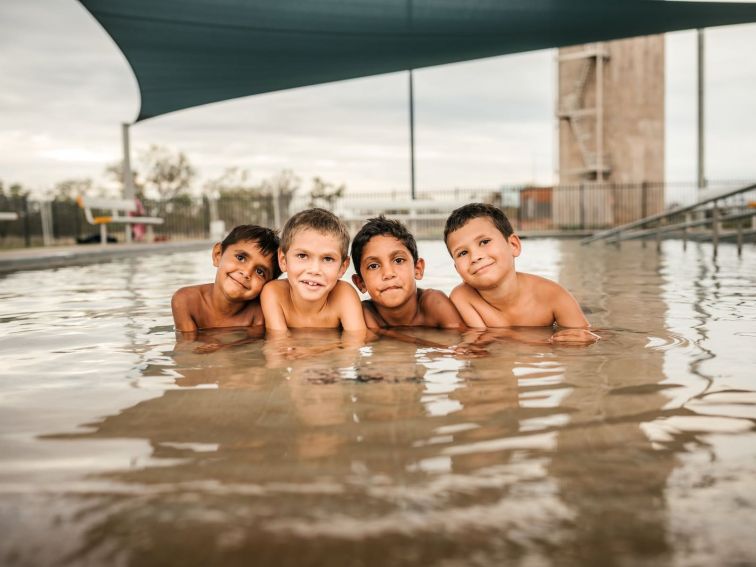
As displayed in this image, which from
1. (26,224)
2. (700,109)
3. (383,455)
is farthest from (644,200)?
(383,455)

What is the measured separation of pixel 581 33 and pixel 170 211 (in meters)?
20.4

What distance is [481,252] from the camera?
3.13 metres

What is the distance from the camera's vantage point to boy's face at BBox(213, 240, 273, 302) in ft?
11.2

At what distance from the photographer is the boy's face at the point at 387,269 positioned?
3.33 metres

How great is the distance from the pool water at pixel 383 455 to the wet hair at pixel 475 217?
0.67m

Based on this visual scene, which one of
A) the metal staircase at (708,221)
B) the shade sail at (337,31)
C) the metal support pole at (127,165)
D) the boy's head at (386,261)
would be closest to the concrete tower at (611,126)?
the metal staircase at (708,221)

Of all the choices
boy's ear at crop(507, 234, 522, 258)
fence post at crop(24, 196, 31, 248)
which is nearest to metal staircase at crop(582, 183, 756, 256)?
boy's ear at crop(507, 234, 522, 258)

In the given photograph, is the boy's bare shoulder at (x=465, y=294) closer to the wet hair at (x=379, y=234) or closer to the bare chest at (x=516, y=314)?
the bare chest at (x=516, y=314)

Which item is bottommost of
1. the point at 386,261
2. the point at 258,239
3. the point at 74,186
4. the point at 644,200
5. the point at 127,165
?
the point at 386,261

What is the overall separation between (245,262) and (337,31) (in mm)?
5363

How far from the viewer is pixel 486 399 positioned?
1.83 meters

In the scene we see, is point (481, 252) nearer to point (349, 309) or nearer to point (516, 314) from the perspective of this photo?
point (516, 314)

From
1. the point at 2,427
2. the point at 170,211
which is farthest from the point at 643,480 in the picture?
the point at 170,211

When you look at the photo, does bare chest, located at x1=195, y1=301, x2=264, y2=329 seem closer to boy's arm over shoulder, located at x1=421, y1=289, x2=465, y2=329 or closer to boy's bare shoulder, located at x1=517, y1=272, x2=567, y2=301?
boy's arm over shoulder, located at x1=421, y1=289, x2=465, y2=329
